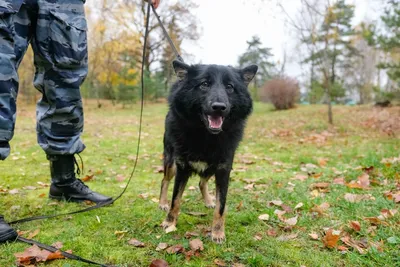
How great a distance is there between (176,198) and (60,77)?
150 cm

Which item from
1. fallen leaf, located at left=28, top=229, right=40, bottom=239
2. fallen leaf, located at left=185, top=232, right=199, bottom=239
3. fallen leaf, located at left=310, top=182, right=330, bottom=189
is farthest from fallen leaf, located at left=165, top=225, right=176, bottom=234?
fallen leaf, located at left=310, top=182, right=330, bottom=189

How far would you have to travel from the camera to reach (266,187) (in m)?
4.05

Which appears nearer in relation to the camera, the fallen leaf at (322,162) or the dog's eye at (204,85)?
the dog's eye at (204,85)

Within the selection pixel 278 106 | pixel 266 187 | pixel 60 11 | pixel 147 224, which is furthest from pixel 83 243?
pixel 278 106

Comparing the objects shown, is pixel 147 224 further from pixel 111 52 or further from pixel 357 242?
pixel 111 52

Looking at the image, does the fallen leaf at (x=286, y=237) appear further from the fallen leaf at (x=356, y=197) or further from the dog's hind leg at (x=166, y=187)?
the dog's hind leg at (x=166, y=187)

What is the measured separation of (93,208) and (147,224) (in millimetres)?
581

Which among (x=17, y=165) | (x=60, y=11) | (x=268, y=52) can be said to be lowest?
(x=17, y=165)

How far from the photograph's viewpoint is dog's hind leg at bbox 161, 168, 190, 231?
273 cm

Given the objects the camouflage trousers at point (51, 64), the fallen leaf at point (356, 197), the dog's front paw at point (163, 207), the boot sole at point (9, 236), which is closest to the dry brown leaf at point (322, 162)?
the fallen leaf at point (356, 197)

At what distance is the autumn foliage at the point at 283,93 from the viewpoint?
2109 cm

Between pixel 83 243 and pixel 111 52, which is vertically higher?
pixel 111 52

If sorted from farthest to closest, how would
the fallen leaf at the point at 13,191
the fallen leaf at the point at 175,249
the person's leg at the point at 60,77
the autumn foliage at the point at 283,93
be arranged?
the autumn foliage at the point at 283,93
the fallen leaf at the point at 13,191
the person's leg at the point at 60,77
the fallen leaf at the point at 175,249

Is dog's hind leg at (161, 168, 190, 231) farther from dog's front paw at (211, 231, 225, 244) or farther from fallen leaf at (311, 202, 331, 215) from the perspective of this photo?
fallen leaf at (311, 202, 331, 215)
